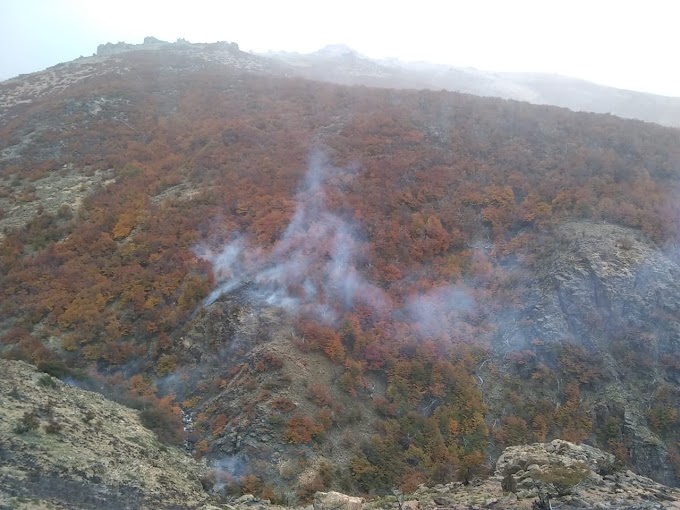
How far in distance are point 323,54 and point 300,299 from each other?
85.6 meters

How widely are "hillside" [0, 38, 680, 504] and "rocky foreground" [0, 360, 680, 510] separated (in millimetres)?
1005

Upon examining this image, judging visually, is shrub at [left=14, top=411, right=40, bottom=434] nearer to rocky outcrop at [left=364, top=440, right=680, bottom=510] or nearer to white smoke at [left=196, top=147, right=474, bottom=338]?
white smoke at [left=196, top=147, right=474, bottom=338]

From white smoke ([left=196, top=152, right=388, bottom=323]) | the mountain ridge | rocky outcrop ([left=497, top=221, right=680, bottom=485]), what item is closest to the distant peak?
the mountain ridge

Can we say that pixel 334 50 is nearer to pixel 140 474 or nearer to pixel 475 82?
pixel 475 82

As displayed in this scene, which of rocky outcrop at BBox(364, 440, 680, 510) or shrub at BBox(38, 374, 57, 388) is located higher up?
shrub at BBox(38, 374, 57, 388)

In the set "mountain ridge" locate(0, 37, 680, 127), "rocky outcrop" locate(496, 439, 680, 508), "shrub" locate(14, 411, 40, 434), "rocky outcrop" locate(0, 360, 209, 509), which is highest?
"mountain ridge" locate(0, 37, 680, 127)

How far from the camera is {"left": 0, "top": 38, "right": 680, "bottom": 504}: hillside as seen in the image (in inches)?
490

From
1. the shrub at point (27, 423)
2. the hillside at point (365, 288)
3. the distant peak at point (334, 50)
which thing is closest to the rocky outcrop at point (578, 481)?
the hillside at point (365, 288)

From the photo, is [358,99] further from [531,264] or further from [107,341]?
[107,341]

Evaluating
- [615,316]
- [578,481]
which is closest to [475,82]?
[615,316]

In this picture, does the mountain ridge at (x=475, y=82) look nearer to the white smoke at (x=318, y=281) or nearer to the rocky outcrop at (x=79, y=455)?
the white smoke at (x=318, y=281)

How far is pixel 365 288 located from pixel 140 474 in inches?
370

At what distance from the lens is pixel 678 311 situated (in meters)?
15.0

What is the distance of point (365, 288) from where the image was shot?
16.4m
